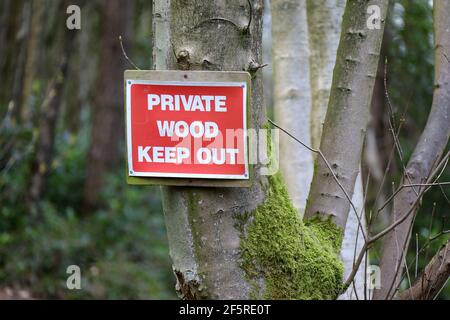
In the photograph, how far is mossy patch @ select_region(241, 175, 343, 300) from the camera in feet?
7.57

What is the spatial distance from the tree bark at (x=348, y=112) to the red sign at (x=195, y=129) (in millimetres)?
651

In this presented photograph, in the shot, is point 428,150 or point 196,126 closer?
point 196,126

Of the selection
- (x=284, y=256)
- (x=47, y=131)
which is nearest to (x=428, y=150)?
(x=284, y=256)

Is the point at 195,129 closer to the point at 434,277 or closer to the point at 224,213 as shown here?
the point at 224,213

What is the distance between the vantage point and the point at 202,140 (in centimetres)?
226

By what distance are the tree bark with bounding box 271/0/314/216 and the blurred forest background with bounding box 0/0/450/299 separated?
2930 millimetres

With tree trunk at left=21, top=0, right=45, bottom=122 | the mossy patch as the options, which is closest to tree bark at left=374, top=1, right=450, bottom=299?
the mossy patch

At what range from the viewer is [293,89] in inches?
177

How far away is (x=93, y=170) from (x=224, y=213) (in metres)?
9.10

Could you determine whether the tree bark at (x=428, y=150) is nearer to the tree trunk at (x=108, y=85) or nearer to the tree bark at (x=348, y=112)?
the tree bark at (x=348, y=112)

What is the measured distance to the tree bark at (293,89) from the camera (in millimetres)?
4367

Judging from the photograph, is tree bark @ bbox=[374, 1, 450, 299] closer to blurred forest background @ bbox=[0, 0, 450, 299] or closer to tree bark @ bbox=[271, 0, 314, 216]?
tree bark @ bbox=[271, 0, 314, 216]

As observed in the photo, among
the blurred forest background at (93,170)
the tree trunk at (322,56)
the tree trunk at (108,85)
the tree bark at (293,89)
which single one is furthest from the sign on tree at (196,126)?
the tree trunk at (108,85)
